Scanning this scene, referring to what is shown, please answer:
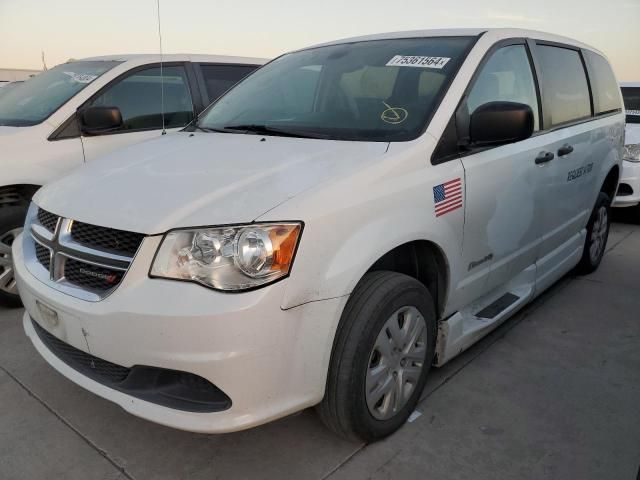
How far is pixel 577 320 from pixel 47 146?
12.2 feet

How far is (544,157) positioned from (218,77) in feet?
10.00

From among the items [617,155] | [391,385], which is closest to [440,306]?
[391,385]

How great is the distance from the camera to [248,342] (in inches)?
71.2

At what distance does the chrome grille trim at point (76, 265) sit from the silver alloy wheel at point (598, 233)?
3.70 meters

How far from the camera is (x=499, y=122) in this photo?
98.2 inches

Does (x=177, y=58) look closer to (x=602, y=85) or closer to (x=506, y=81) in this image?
(x=506, y=81)

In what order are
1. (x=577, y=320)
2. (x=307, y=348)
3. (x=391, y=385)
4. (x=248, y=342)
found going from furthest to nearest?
(x=577, y=320) < (x=391, y=385) < (x=307, y=348) < (x=248, y=342)

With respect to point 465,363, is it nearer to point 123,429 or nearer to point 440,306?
point 440,306

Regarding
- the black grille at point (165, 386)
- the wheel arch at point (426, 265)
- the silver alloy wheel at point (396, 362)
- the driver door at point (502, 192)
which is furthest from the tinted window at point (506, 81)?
the black grille at point (165, 386)

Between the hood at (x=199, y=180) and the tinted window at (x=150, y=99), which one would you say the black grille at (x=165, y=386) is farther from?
the tinted window at (x=150, y=99)

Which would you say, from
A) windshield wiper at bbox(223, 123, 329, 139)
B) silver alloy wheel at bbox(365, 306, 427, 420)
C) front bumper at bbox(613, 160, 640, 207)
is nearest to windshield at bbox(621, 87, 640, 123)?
front bumper at bbox(613, 160, 640, 207)

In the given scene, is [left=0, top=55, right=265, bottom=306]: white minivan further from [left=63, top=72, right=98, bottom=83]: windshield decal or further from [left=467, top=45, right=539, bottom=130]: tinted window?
[left=467, top=45, right=539, bottom=130]: tinted window

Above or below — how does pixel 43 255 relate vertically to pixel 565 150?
below

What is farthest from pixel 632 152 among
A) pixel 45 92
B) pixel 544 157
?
pixel 45 92
